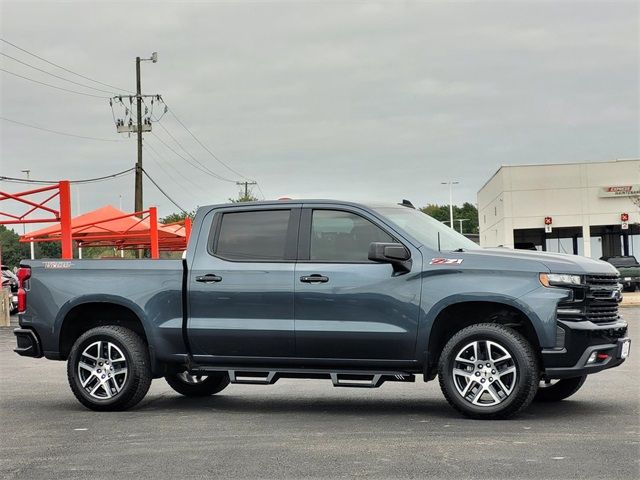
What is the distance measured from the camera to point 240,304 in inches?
358

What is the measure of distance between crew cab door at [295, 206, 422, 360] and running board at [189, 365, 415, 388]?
0.49 ft

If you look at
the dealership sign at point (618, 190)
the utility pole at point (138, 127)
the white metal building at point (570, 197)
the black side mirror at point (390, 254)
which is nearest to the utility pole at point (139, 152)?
the utility pole at point (138, 127)

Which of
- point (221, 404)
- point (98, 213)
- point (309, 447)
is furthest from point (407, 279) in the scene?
point (98, 213)

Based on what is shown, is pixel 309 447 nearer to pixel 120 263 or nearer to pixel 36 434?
pixel 36 434

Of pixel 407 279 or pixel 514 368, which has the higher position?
pixel 407 279

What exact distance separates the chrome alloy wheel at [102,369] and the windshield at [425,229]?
2.85 metres

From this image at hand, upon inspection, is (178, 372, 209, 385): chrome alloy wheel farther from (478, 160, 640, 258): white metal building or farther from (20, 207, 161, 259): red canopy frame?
(478, 160, 640, 258): white metal building

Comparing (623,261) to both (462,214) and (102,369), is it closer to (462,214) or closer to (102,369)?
(102,369)

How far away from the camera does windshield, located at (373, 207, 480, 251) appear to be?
29.5 feet

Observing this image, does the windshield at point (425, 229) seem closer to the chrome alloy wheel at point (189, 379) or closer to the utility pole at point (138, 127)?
the chrome alloy wheel at point (189, 379)

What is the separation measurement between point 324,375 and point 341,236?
125 cm

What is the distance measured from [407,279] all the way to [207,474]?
289cm

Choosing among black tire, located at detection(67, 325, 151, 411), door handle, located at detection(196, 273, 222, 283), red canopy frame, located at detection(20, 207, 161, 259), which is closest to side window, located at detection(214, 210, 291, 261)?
door handle, located at detection(196, 273, 222, 283)

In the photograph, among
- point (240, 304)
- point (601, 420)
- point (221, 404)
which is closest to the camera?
point (601, 420)
